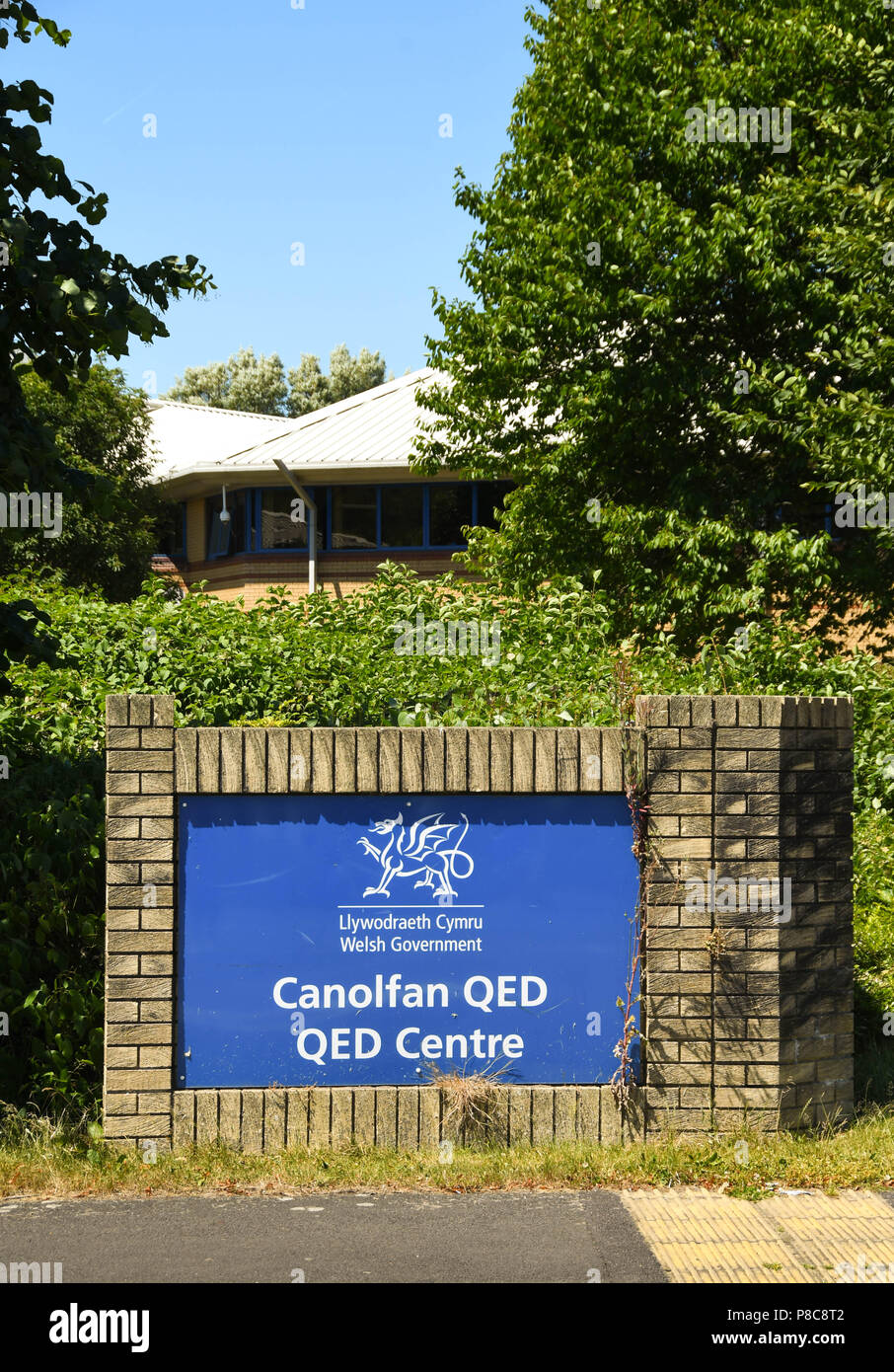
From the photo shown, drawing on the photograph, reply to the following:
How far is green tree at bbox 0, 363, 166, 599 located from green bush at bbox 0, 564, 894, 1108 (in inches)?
567

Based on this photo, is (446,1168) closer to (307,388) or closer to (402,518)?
(402,518)

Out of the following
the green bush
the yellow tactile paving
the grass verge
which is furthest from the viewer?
the green bush

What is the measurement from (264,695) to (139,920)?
239cm

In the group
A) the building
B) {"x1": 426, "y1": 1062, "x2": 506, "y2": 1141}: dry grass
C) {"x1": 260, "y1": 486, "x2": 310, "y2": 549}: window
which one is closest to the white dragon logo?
{"x1": 426, "y1": 1062, "x2": 506, "y2": 1141}: dry grass

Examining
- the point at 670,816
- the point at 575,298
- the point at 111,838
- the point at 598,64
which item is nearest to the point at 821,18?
the point at 598,64

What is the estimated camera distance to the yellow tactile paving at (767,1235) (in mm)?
4512

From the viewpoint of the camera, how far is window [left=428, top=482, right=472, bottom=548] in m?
25.7

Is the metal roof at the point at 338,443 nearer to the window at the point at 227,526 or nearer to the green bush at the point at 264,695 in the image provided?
the window at the point at 227,526

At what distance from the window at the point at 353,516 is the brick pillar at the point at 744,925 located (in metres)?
20.1

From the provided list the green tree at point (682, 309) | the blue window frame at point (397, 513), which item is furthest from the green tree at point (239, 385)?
A: the green tree at point (682, 309)

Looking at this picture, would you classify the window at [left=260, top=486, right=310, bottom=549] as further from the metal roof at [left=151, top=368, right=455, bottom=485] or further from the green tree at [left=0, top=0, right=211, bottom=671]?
the green tree at [left=0, top=0, right=211, bottom=671]

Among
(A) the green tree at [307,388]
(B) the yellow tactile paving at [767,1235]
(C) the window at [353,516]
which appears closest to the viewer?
(B) the yellow tactile paving at [767,1235]
